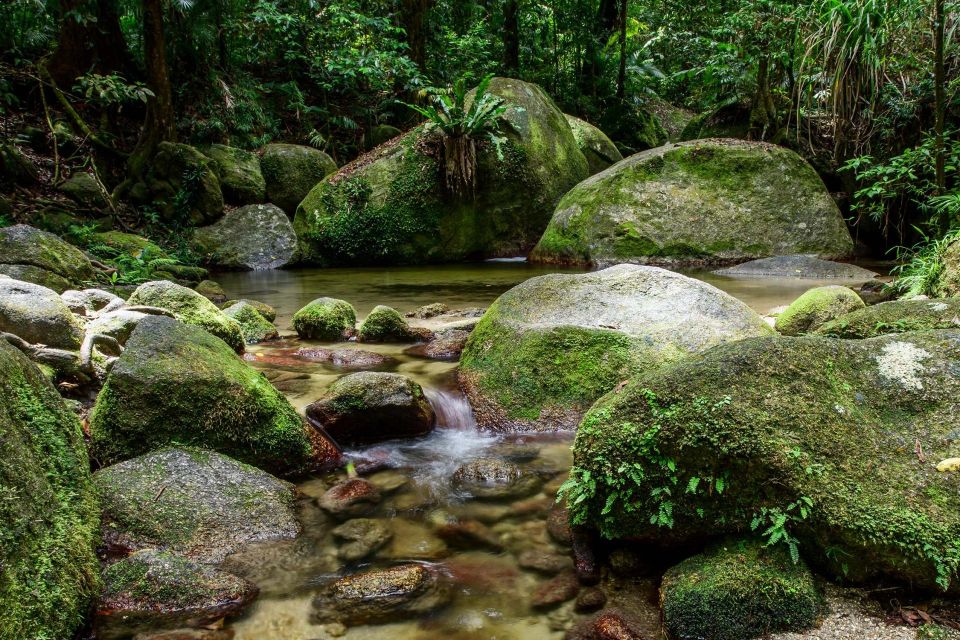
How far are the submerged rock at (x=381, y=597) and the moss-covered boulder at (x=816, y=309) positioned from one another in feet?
12.6

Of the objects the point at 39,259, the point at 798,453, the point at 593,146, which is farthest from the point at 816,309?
the point at 593,146

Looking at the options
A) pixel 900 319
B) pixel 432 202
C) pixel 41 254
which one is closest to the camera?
pixel 900 319

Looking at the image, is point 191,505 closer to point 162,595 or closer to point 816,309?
point 162,595

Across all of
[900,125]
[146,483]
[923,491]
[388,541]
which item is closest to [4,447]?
[146,483]

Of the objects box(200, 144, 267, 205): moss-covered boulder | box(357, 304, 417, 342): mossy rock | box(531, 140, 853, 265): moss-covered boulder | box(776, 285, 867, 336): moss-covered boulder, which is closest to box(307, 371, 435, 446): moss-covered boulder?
box(357, 304, 417, 342): mossy rock

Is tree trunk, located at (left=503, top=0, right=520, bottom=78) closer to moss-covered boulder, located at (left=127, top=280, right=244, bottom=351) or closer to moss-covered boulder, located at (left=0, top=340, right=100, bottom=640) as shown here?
moss-covered boulder, located at (left=127, top=280, right=244, bottom=351)

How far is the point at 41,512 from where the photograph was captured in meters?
1.94

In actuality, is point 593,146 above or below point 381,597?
above

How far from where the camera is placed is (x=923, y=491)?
1.92 m

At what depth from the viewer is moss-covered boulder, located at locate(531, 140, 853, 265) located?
10.1 meters

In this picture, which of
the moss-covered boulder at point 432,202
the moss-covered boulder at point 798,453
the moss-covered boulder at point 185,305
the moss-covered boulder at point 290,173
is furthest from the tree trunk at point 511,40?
the moss-covered boulder at point 798,453

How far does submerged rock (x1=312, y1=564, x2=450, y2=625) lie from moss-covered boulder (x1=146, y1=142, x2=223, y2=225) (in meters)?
11.5

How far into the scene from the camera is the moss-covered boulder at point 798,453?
6.23ft

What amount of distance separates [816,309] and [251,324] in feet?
16.4
